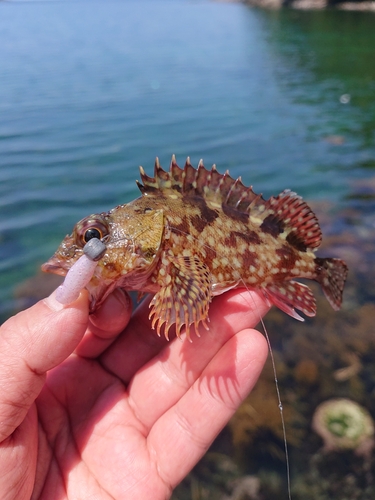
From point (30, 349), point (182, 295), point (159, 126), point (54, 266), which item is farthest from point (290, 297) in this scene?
point (159, 126)

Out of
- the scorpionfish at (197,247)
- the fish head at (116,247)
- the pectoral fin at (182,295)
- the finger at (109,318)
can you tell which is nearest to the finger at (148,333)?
the scorpionfish at (197,247)

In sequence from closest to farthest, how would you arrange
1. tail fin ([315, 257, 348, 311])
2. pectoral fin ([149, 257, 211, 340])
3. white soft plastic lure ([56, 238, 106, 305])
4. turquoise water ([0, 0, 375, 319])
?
white soft plastic lure ([56, 238, 106, 305]) < pectoral fin ([149, 257, 211, 340]) < tail fin ([315, 257, 348, 311]) < turquoise water ([0, 0, 375, 319])

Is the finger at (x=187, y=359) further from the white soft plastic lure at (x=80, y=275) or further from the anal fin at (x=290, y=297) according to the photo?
the white soft plastic lure at (x=80, y=275)

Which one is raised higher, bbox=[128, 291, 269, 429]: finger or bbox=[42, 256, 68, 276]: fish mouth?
bbox=[42, 256, 68, 276]: fish mouth

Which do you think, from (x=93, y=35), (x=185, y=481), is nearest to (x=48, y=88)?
(x=185, y=481)

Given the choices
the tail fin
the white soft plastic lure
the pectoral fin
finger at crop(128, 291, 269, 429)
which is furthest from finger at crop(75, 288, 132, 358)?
the tail fin

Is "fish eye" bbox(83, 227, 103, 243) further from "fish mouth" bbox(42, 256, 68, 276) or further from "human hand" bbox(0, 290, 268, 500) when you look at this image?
A: "human hand" bbox(0, 290, 268, 500)
